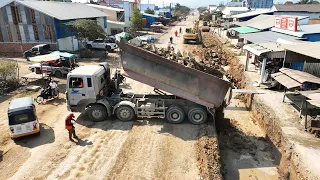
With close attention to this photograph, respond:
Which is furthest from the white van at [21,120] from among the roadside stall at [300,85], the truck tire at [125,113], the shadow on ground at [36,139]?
the roadside stall at [300,85]

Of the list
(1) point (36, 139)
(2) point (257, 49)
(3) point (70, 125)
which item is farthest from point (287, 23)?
(1) point (36, 139)

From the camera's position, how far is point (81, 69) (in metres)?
13.1

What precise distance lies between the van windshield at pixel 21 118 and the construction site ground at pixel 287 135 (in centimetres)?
1129

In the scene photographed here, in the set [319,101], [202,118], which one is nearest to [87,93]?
[202,118]

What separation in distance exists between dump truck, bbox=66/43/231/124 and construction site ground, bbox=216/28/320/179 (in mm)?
2851

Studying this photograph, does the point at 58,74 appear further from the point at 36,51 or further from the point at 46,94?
the point at 36,51

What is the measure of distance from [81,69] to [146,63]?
142 inches

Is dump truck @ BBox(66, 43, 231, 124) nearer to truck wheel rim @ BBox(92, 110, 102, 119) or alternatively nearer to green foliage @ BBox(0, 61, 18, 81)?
truck wheel rim @ BBox(92, 110, 102, 119)

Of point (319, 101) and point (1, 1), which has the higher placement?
point (1, 1)

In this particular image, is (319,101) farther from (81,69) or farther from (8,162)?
(8,162)

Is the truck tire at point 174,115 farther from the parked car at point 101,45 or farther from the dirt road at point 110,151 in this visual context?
the parked car at point 101,45

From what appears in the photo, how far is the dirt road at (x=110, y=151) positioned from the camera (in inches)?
355

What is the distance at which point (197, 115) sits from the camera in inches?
498

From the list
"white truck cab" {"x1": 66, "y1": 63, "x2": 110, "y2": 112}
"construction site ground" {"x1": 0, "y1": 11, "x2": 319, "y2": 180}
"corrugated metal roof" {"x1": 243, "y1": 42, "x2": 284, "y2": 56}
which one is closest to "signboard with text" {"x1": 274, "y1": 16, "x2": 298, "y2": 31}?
"corrugated metal roof" {"x1": 243, "y1": 42, "x2": 284, "y2": 56}
